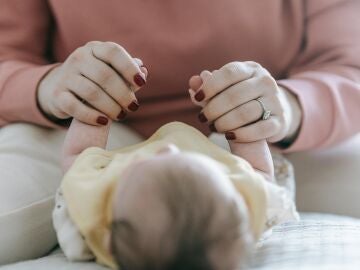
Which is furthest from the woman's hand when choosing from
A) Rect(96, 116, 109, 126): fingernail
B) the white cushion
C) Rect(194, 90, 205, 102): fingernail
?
the white cushion

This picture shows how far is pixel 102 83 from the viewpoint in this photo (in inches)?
30.3

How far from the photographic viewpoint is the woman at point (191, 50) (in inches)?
36.8

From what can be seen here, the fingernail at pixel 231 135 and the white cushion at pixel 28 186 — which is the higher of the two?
the fingernail at pixel 231 135

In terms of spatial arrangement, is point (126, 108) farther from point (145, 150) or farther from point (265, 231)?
point (265, 231)

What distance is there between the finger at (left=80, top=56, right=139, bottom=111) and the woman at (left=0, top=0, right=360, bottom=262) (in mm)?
69

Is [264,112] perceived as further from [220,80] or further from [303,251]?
[303,251]

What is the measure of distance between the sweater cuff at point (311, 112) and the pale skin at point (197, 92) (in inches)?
4.8

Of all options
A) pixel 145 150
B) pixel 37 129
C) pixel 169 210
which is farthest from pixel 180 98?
pixel 169 210

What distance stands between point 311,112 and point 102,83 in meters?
0.32

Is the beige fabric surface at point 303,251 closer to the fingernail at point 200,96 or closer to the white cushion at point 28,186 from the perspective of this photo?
the white cushion at point 28,186

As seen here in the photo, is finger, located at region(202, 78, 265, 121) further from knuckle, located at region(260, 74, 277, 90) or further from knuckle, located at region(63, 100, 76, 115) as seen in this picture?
knuckle, located at region(63, 100, 76, 115)

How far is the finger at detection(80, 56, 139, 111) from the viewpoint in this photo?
0.76 meters

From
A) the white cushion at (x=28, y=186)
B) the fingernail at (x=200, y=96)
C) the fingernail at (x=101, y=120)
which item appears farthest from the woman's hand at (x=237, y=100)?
the white cushion at (x=28, y=186)

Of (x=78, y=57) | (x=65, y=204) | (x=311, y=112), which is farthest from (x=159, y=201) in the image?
(x=311, y=112)
